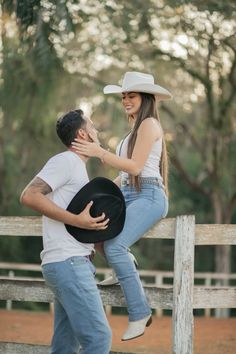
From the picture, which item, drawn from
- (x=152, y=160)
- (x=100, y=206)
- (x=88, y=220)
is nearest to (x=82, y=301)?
(x=88, y=220)

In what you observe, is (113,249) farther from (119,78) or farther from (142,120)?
(119,78)

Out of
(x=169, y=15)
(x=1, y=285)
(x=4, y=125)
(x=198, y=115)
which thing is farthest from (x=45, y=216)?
(x=198, y=115)

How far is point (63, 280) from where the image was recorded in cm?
444

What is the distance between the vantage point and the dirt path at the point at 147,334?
9547 mm

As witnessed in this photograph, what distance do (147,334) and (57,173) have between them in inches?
304

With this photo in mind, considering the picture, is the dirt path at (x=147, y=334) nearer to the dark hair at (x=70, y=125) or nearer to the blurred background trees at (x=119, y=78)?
the blurred background trees at (x=119, y=78)

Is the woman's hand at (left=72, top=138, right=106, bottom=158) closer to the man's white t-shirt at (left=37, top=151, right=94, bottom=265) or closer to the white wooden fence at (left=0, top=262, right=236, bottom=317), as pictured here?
the man's white t-shirt at (left=37, top=151, right=94, bottom=265)

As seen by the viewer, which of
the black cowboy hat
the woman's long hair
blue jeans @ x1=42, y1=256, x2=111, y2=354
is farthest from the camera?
the woman's long hair

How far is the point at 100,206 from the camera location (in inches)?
182

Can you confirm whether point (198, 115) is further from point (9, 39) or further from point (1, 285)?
point (1, 285)

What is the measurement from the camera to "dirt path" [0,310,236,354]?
9.55 meters

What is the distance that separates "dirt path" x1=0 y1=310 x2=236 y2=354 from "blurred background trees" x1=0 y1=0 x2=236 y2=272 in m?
3.91

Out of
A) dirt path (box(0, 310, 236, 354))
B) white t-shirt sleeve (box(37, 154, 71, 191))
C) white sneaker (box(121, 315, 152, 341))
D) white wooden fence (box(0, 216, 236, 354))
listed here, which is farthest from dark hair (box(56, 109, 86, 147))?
dirt path (box(0, 310, 236, 354))

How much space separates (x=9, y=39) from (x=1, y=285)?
12.4 meters
